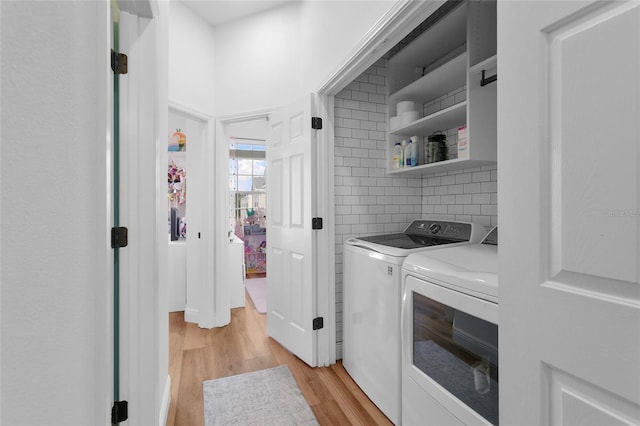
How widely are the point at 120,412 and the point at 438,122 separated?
7.84 feet

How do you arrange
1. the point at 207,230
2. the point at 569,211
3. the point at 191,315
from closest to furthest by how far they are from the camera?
the point at 569,211, the point at 207,230, the point at 191,315

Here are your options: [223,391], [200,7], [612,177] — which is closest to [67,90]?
[612,177]

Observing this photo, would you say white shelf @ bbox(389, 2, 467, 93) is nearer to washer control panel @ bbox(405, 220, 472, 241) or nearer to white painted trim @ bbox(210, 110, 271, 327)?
washer control panel @ bbox(405, 220, 472, 241)

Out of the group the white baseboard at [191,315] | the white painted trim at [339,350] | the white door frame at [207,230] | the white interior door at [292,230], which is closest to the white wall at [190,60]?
the white door frame at [207,230]

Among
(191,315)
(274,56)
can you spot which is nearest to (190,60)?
(274,56)

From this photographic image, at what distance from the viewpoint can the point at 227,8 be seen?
2.80 m

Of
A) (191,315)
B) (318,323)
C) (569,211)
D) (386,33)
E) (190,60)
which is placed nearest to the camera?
(569,211)

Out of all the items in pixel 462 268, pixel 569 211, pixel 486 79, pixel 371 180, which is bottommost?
pixel 462 268

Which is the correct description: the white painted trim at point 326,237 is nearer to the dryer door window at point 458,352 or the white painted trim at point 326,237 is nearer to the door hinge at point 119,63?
the dryer door window at point 458,352

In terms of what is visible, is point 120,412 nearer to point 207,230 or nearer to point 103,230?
point 103,230

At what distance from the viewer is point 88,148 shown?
60 centimetres

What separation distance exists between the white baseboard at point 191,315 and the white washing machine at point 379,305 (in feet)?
5.68

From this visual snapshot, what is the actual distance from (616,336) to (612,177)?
309mm

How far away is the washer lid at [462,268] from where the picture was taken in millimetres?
1132
